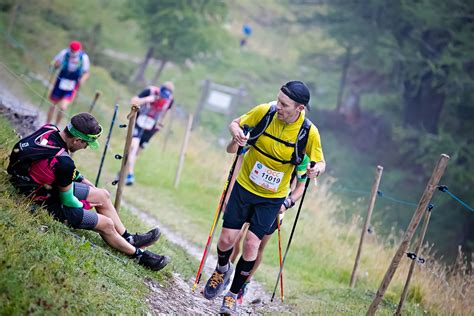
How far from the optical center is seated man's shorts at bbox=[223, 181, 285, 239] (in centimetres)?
612

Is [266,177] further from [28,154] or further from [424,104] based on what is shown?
[424,104]

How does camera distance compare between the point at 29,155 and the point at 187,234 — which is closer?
the point at 29,155

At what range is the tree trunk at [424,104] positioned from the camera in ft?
76.3

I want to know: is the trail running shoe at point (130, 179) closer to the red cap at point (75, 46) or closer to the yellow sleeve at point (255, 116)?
the red cap at point (75, 46)

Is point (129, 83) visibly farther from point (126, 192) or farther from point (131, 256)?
point (131, 256)

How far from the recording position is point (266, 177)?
6078 millimetres

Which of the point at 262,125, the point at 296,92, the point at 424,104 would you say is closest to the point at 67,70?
the point at 262,125

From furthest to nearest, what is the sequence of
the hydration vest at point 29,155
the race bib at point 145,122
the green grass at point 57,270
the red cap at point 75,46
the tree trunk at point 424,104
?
the tree trunk at point 424,104
the red cap at point 75,46
the race bib at point 145,122
the hydration vest at point 29,155
the green grass at point 57,270

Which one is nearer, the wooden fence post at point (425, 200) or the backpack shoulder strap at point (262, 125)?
the wooden fence post at point (425, 200)

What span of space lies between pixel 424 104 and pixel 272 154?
1951 centimetres

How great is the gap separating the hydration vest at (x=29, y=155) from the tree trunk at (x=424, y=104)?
19419mm

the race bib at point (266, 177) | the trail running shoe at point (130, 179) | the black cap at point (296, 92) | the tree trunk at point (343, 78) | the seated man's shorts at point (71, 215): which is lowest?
the trail running shoe at point (130, 179)

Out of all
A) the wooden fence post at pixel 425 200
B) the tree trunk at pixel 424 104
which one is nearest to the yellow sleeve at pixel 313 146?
the wooden fence post at pixel 425 200

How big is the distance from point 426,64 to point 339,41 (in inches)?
234
